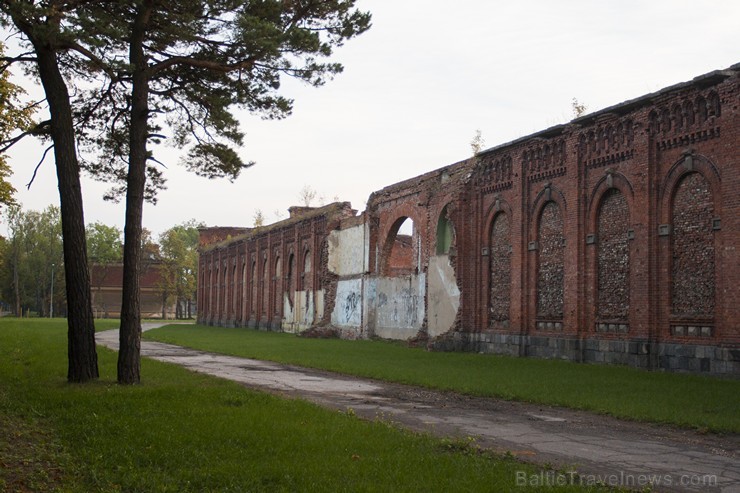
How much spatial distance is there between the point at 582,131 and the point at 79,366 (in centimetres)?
1471

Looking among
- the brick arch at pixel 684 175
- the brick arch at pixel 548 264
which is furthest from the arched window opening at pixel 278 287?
the brick arch at pixel 684 175

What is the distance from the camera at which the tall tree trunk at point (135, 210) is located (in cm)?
1390

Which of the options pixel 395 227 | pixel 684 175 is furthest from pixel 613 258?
pixel 395 227

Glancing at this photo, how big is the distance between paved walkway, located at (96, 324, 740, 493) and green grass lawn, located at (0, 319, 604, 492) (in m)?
0.88

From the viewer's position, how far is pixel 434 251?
28.9m

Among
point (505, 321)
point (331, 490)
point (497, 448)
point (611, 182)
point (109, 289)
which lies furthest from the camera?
point (109, 289)

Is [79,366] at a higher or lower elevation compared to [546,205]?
lower

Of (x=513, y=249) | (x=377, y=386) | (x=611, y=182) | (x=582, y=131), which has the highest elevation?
(x=582, y=131)

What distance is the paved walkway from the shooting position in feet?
24.2

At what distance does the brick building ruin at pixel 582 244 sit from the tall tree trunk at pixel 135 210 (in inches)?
471

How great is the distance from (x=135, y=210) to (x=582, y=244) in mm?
12728

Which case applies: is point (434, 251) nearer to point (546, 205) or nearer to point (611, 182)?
point (546, 205)

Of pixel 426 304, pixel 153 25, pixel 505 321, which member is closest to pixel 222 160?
pixel 153 25

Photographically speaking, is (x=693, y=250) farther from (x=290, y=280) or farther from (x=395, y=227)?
(x=290, y=280)
